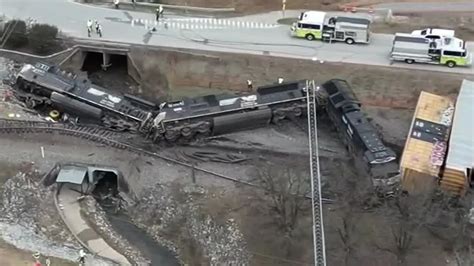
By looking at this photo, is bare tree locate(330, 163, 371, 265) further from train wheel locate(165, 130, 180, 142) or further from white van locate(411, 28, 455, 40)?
white van locate(411, 28, 455, 40)

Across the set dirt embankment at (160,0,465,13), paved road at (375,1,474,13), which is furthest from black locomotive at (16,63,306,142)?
paved road at (375,1,474,13)

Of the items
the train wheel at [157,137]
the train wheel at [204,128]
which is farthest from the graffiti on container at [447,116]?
the train wheel at [157,137]

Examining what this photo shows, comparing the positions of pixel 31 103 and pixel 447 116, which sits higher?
pixel 31 103

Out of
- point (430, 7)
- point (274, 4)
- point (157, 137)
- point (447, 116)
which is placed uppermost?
point (274, 4)

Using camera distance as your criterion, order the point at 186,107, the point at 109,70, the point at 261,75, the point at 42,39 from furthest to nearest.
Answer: the point at 109,70 → the point at 42,39 → the point at 261,75 → the point at 186,107

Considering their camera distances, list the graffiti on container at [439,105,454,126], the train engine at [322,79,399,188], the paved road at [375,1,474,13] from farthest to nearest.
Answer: the paved road at [375,1,474,13] < the graffiti on container at [439,105,454,126] < the train engine at [322,79,399,188]

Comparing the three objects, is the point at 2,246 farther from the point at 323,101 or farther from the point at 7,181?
the point at 323,101

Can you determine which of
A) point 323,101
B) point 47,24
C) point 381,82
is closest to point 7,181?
point 47,24

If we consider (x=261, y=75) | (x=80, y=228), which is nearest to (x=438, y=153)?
(x=261, y=75)

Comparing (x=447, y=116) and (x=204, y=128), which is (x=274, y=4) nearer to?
(x=204, y=128)
